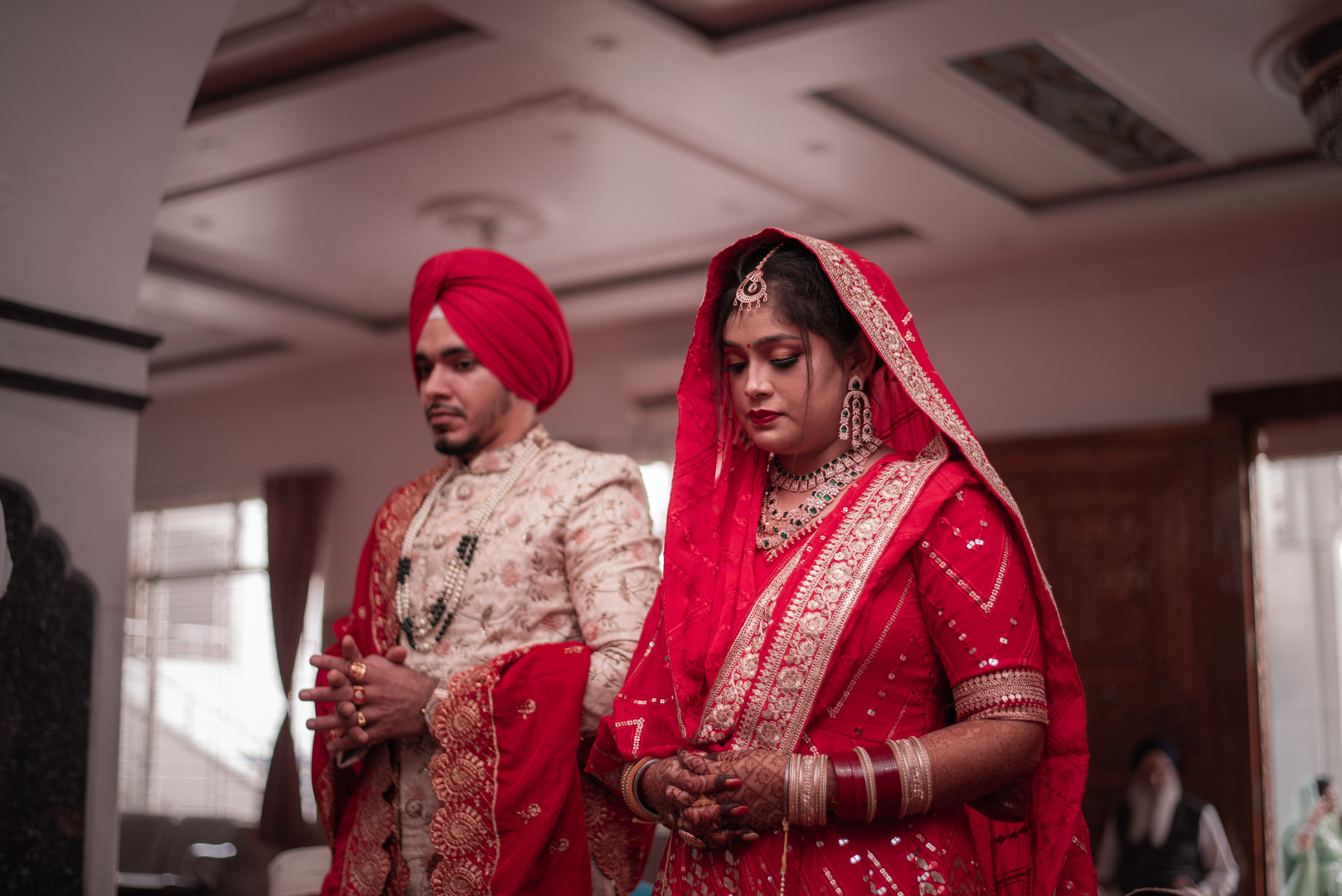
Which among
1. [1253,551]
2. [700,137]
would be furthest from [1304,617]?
[700,137]

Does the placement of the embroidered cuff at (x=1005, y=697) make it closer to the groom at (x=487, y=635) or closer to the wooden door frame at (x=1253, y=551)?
the groom at (x=487, y=635)

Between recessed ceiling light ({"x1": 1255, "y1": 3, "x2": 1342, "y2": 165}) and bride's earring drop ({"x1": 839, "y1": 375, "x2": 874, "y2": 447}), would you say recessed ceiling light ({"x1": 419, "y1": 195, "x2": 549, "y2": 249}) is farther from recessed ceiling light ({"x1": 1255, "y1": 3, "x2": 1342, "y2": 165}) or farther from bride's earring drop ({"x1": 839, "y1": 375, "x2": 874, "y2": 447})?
bride's earring drop ({"x1": 839, "y1": 375, "x2": 874, "y2": 447})

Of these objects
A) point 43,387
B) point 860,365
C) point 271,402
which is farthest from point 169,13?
point 271,402

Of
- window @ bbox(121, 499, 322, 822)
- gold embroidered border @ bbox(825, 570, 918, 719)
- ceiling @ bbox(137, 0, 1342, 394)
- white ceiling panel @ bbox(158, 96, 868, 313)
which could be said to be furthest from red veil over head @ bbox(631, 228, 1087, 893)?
window @ bbox(121, 499, 322, 822)

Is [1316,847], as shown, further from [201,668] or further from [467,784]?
[201,668]

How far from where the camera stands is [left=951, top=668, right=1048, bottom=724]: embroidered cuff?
1347mm

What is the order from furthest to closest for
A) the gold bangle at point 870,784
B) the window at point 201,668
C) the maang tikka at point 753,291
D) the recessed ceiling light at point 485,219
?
the window at point 201,668 < the recessed ceiling light at point 485,219 < the maang tikka at point 753,291 < the gold bangle at point 870,784

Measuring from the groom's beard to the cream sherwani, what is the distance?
159 inches

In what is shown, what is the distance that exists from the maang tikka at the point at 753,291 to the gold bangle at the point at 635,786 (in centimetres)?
56

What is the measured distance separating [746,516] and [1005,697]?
402 mm

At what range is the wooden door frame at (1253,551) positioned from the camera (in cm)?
532

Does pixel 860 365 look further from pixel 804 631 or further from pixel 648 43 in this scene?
pixel 648 43

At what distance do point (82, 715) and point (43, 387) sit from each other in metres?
0.60

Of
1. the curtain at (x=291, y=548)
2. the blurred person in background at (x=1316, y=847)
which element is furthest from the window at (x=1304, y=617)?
the curtain at (x=291, y=548)
